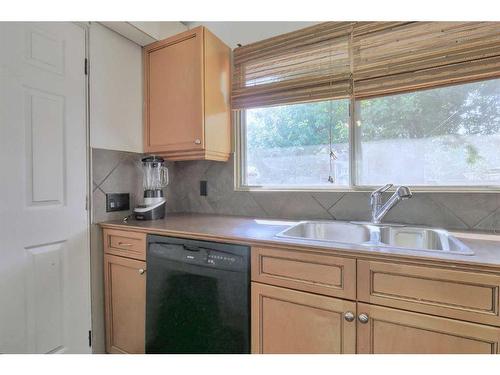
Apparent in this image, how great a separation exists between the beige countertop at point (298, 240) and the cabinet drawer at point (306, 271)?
0.04 m

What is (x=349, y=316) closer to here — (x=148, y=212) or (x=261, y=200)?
(x=261, y=200)

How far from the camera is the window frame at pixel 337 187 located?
1394 millimetres

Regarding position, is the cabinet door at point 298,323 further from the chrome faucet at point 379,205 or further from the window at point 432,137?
the window at point 432,137

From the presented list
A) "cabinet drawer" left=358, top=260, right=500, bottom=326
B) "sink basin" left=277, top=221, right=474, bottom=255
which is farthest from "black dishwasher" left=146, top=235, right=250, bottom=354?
"cabinet drawer" left=358, top=260, right=500, bottom=326

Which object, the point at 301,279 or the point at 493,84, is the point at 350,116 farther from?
the point at 301,279

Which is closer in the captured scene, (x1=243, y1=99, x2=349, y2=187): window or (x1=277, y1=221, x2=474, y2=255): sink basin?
(x1=277, y1=221, x2=474, y2=255): sink basin

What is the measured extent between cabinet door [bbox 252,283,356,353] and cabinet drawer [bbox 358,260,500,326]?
126 mm

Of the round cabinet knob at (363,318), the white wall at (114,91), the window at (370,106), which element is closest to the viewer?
the round cabinet knob at (363,318)

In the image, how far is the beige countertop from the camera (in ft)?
2.84

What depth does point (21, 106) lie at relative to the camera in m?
1.25

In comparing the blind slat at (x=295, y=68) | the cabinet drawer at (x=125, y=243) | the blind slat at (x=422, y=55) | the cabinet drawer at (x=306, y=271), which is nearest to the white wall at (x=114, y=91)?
the cabinet drawer at (x=125, y=243)

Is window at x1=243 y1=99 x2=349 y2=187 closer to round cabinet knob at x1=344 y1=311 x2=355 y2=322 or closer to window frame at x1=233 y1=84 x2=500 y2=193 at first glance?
window frame at x1=233 y1=84 x2=500 y2=193

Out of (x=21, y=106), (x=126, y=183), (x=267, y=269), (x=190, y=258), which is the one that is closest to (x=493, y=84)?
(x=267, y=269)
